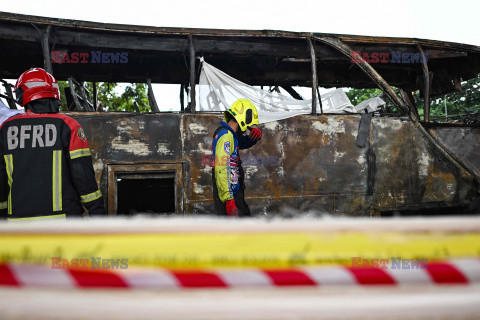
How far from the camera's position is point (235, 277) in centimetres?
60

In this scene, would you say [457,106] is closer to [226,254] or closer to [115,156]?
[115,156]

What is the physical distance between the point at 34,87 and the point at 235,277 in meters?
2.49

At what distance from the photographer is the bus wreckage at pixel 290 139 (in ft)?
16.5

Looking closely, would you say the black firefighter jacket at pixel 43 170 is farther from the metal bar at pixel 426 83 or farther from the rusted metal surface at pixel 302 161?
the metal bar at pixel 426 83

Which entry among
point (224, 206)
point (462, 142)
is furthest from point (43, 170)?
point (462, 142)

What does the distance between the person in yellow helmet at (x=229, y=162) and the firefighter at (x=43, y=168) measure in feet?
5.14

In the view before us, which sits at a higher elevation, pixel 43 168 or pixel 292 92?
pixel 292 92

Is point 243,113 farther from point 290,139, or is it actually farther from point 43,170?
point 43,170

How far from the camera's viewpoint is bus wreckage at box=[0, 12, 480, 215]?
5035 mm
